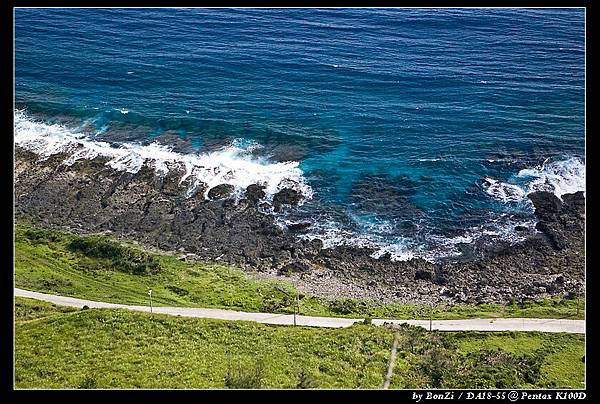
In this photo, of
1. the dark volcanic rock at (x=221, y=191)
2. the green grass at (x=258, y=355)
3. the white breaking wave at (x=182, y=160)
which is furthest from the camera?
the white breaking wave at (x=182, y=160)

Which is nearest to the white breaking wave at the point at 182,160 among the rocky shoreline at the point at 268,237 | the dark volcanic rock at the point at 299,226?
the rocky shoreline at the point at 268,237

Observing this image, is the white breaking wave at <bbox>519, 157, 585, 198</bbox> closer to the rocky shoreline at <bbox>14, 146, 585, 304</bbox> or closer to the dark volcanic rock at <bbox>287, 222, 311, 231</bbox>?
the rocky shoreline at <bbox>14, 146, 585, 304</bbox>

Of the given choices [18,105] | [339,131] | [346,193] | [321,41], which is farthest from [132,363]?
[321,41]

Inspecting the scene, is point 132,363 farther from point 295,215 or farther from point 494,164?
point 494,164

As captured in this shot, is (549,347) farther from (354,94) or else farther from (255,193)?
(354,94)

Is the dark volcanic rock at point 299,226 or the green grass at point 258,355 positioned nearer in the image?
the green grass at point 258,355

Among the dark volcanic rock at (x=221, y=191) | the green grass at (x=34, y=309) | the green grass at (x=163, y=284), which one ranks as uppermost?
the dark volcanic rock at (x=221, y=191)

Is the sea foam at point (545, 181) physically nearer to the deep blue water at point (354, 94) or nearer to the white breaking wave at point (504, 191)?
→ the white breaking wave at point (504, 191)

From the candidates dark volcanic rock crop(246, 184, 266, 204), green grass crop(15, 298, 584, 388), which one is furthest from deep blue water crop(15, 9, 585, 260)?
green grass crop(15, 298, 584, 388)
